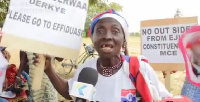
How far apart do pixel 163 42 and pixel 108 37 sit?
197cm

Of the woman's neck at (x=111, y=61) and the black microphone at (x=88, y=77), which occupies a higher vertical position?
the woman's neck at (x=111, y=61)

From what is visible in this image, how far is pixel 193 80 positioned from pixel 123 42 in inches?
27.6

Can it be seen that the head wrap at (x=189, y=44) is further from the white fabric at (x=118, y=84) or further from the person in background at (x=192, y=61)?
the white fabric at (x=118, y=84)

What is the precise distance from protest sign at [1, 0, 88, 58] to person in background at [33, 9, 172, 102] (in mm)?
148

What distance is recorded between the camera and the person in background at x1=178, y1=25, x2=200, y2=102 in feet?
8.49

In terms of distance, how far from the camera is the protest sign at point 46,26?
2291 mm

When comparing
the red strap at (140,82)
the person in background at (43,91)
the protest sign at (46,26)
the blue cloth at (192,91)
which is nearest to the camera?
the red strap at (140,82)

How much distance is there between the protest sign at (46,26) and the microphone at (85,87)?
626 millimetres

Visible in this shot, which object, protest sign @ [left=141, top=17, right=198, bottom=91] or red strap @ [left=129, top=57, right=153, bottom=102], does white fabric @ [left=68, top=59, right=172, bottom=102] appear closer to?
red strap @ [left=129, top=57, right=153, bottom=102]

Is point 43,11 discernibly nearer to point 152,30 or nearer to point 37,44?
point 37,44

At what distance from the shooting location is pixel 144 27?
13.7 feet

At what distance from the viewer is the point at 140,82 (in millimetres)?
2193

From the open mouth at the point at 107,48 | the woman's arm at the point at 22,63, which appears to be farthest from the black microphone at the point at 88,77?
the woman's arm at the point at 22,63

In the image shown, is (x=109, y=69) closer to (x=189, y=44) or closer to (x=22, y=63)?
(x=189, y=44)
